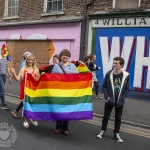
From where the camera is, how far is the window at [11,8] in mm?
16000

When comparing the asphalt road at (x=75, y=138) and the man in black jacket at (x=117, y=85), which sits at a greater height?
the man in black jacket at (x=117, y=85)

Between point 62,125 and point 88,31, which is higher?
point 88,31

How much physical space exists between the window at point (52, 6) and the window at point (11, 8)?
266 cm

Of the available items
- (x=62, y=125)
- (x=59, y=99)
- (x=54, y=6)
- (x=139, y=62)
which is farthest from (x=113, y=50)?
(x=59, y=99)

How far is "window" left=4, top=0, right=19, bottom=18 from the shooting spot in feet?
52.5

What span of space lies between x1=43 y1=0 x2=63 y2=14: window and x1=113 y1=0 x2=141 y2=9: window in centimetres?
341

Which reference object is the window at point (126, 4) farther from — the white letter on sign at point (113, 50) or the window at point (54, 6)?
the window at point (54, 6)

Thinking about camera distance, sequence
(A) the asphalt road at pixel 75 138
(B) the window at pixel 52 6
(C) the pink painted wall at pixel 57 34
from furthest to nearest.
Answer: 1. (B) the window at pixel 52 6
2. (C) the pink painted wall at pixel 57 34
3. (A) the asphalt road at pixel 75 138

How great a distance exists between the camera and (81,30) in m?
12.3

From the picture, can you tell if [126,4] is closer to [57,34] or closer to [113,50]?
[113,50]

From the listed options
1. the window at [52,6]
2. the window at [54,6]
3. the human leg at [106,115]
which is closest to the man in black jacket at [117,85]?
the human leg at [106,115]

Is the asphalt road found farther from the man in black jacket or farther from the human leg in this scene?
the man in black jacket

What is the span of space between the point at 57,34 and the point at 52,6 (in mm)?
1713

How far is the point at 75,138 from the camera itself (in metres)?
5.25
